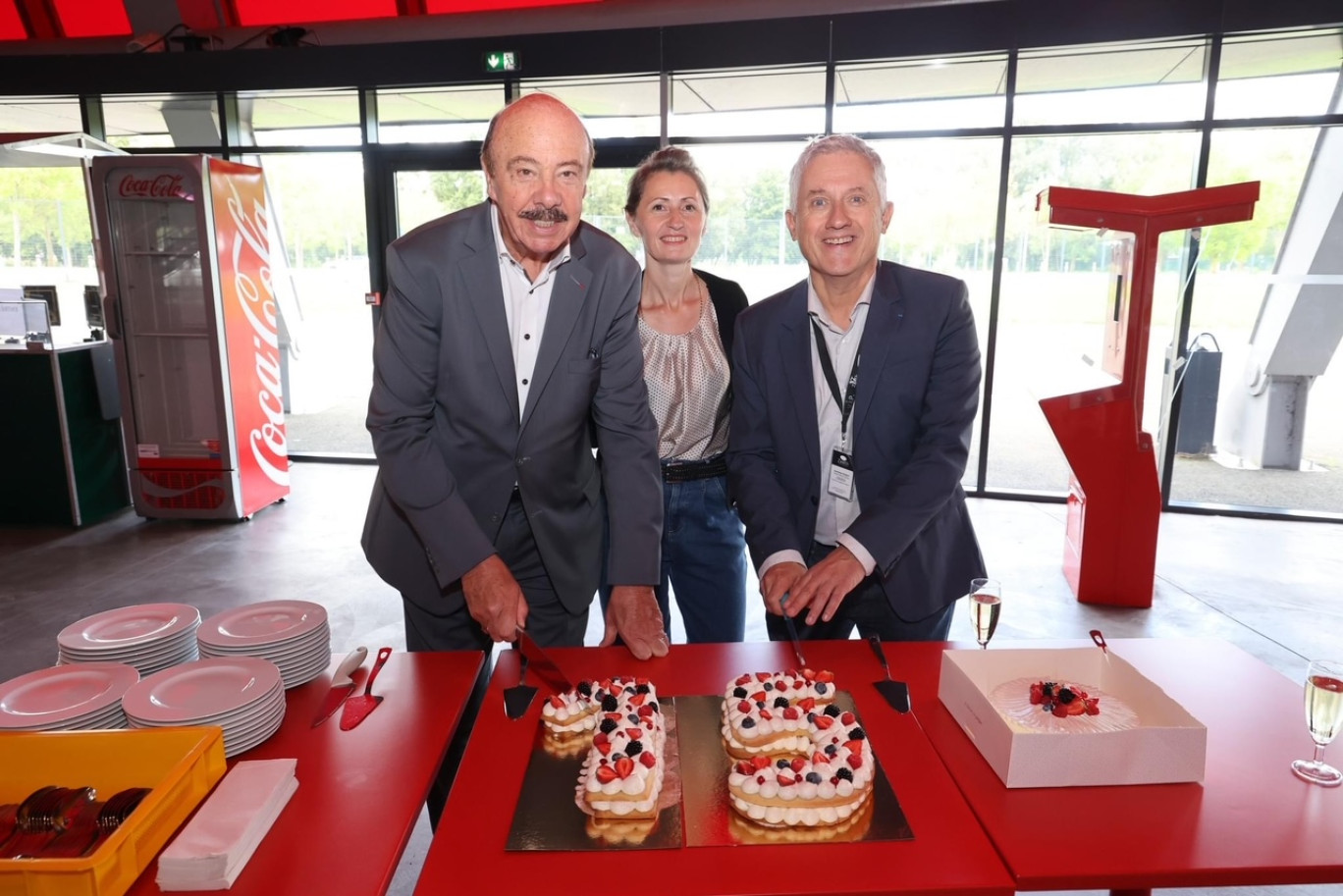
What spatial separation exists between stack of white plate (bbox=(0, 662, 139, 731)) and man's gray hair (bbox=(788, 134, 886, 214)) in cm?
174

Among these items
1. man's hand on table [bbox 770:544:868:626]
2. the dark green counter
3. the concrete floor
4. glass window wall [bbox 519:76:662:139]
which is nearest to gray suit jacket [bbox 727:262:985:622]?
man's hand on table [bbox 770:544:868:626]

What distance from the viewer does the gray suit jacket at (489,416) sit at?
6.10 ft

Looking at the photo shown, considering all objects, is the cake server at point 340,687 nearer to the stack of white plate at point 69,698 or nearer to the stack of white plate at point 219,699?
the stack of white plate at point 219,699

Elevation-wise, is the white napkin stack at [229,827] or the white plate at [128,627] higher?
the white plate at [128,627]

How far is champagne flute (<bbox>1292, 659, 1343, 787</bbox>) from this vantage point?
130cm

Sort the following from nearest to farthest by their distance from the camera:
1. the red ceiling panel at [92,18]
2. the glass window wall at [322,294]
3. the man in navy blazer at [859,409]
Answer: the man in navy blazer at [859,409]
the red ceiling panel at [92,18]
the glass window wall at [322,294]

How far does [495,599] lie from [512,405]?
453 millimetres

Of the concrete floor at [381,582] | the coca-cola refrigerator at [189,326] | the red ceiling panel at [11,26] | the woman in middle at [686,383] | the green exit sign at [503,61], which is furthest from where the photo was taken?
the red ceiling panel at [11,26]

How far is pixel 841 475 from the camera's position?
6.71 feet

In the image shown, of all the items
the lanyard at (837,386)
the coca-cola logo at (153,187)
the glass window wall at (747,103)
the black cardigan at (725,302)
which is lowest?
the lanyard at (837,386)

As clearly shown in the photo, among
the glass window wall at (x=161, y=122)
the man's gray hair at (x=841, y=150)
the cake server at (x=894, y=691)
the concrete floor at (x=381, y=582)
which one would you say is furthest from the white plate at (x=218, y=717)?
the glass window wall at (x=161, y=122)

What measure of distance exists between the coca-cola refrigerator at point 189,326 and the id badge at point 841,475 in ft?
16.5

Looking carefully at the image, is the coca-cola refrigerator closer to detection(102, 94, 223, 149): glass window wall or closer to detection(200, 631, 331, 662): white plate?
detection(102, 94, 223, 149): glass window wall

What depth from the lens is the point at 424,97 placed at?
6.55 metres
